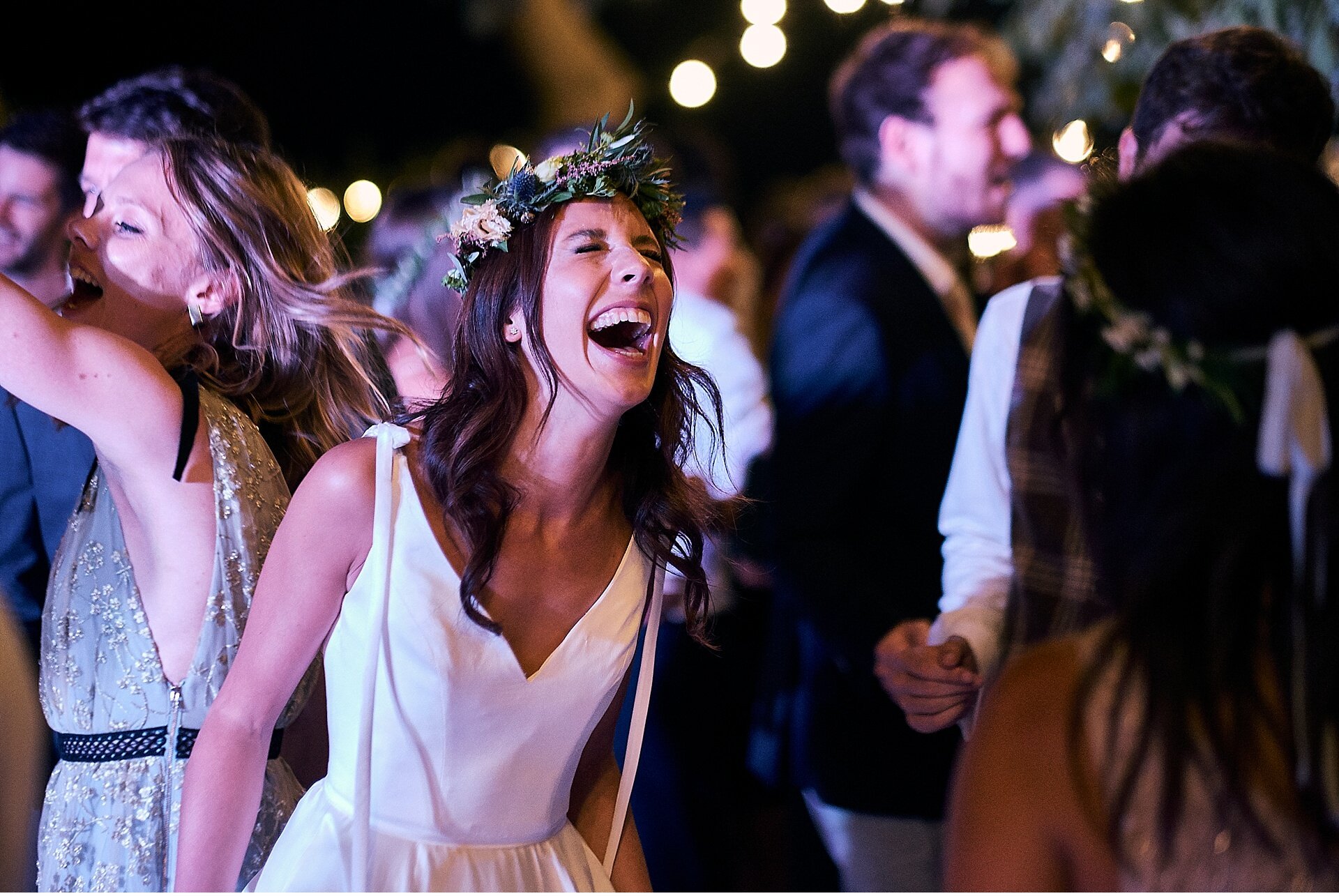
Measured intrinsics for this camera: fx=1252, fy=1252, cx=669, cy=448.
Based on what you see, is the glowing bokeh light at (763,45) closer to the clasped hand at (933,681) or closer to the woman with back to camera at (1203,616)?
the clasped hand at (933,681)

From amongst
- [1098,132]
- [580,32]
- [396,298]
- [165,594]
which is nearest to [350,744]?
[165,594]

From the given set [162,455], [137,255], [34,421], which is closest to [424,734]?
[162,455]

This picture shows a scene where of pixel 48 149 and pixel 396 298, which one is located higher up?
pixel 48 149

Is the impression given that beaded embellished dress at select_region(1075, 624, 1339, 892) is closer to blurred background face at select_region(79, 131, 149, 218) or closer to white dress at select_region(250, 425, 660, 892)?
white dress at select_region(250, 425, 660, 892)

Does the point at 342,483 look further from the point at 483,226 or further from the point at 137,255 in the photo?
A: the point at 137,255

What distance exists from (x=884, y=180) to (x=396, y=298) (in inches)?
55.0

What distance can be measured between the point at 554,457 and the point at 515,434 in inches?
3.1

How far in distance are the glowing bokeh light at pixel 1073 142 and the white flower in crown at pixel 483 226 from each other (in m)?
3.72

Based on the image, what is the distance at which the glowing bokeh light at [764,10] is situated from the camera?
20.4 ft

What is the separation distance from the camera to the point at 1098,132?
5.07 metres

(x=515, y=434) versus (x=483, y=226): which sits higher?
(x=483, y=226)

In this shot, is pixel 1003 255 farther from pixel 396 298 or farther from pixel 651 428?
pixel 651 428

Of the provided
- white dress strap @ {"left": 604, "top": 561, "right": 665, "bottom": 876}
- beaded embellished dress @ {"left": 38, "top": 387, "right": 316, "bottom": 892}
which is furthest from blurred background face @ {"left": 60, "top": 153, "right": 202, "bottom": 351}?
white dress strap @ {"left": 604, "top": 561, "right": 665, "bottom": 876}

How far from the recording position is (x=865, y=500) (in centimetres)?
280
